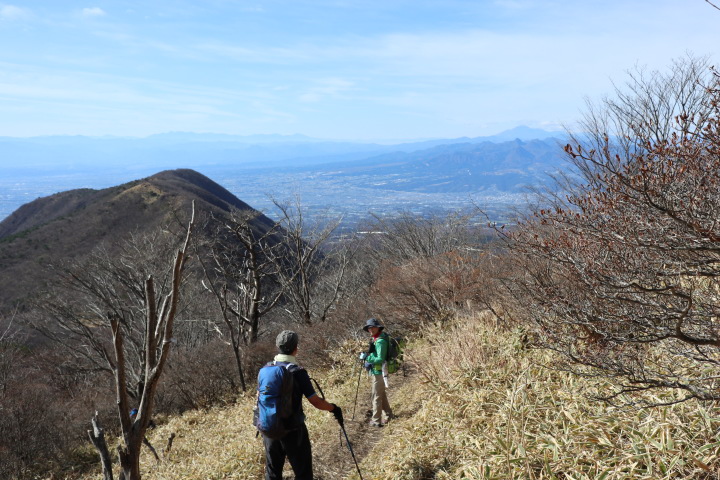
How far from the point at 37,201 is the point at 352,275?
80887 mm

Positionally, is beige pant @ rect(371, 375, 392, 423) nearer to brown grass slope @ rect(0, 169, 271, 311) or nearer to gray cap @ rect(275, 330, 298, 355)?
gray cap @ rect(275, 330, 298, 355)

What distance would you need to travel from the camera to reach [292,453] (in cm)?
410

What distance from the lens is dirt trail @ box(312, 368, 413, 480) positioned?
5598 millimetres

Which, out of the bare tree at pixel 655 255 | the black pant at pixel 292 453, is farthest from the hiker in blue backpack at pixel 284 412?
the bare tree at pixel 655 255

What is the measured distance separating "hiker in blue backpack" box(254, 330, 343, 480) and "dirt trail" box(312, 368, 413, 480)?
4.33 feet

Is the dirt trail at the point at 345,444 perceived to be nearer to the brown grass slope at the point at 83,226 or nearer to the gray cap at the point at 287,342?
the gray cap at the point at 287,342

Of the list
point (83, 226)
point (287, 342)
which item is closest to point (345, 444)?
point (287, 342)

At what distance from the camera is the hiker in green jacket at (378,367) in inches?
260

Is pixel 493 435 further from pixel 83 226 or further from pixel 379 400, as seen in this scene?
pixel 83 226

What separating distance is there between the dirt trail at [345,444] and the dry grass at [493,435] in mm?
23

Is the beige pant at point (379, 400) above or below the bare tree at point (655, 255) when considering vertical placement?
below

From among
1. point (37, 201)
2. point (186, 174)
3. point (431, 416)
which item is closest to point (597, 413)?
point (431, 416)

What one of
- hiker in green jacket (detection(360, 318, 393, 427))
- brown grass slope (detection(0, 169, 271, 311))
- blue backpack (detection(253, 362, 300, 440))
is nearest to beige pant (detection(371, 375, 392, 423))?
hiker in green jacket (detection(360, 318, 393, 427))

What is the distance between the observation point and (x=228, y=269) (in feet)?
58.3
